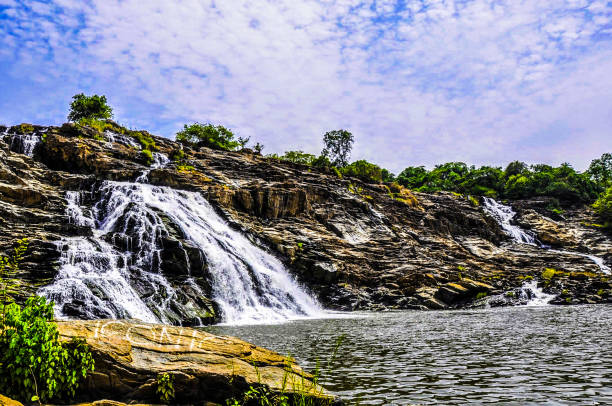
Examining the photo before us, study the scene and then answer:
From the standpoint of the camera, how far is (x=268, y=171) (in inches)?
2256

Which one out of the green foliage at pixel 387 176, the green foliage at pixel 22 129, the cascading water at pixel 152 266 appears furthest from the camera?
the green foliage at pixel 387 176

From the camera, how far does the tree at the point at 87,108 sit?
7825 cm

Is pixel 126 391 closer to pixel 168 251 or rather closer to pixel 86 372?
pixel 86 372

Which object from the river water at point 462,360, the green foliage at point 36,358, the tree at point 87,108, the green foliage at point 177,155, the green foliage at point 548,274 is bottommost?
the river water at point 462,360

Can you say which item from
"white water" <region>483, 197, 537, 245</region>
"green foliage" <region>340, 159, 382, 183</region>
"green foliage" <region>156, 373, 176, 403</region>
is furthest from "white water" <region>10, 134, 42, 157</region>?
"white water" <region>483, 197, 537, 245</region>

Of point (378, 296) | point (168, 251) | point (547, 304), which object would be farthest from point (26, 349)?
point (547, 304)

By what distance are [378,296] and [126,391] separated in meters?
33.6

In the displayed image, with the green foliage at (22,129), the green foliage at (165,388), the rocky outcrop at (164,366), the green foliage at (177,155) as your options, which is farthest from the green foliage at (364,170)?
the green foliage at (165,388)

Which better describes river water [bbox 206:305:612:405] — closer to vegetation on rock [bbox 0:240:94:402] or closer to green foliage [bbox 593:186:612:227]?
vegetation on rock [bbox 0:240:94:402]

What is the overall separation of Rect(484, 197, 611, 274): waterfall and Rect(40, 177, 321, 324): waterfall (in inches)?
1679

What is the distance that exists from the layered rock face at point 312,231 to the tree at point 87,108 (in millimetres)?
26443

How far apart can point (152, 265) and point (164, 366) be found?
23.5 metres

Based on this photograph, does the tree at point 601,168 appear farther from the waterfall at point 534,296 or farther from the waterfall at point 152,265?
the waterfall at point 152,265

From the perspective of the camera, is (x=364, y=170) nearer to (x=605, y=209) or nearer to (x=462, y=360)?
(x=605, y=209)
